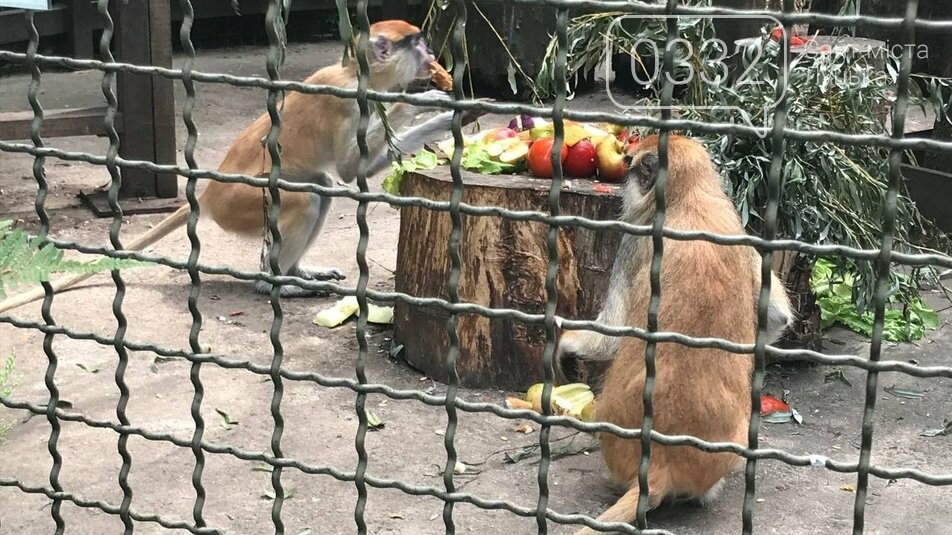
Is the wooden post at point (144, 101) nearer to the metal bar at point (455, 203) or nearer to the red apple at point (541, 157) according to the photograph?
the red apple at point (541, 157)

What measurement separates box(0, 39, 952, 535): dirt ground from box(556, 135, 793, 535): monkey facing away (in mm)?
386

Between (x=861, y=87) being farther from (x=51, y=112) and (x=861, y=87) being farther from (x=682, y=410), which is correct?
(x=51, y=112)

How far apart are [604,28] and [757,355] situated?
4.10m

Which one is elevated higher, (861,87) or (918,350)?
(861,87)

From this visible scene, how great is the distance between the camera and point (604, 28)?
21.1 feet

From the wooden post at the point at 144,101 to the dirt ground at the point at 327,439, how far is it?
1.40m

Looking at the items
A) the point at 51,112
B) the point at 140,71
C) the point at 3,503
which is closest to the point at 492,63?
the point at 51,112

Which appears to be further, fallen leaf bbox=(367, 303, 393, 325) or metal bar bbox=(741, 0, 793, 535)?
fallen leaf bbox=(367, 303, 393, 325)

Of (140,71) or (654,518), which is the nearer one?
(140,71)

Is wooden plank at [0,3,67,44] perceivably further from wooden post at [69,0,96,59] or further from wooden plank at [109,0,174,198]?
wooden plank at [109,0,174,198]

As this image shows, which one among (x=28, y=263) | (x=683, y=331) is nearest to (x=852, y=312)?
(x=683, y=331)

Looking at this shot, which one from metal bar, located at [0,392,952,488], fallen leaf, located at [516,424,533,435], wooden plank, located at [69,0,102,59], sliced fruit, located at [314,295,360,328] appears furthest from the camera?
wooden plank, located at [69,0,102,59]

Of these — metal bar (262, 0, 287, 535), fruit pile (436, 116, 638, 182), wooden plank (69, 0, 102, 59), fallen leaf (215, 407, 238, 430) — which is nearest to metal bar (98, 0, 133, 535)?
metal bar (262, 0, 287, 535)

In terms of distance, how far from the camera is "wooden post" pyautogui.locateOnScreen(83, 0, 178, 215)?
8.76 meters
